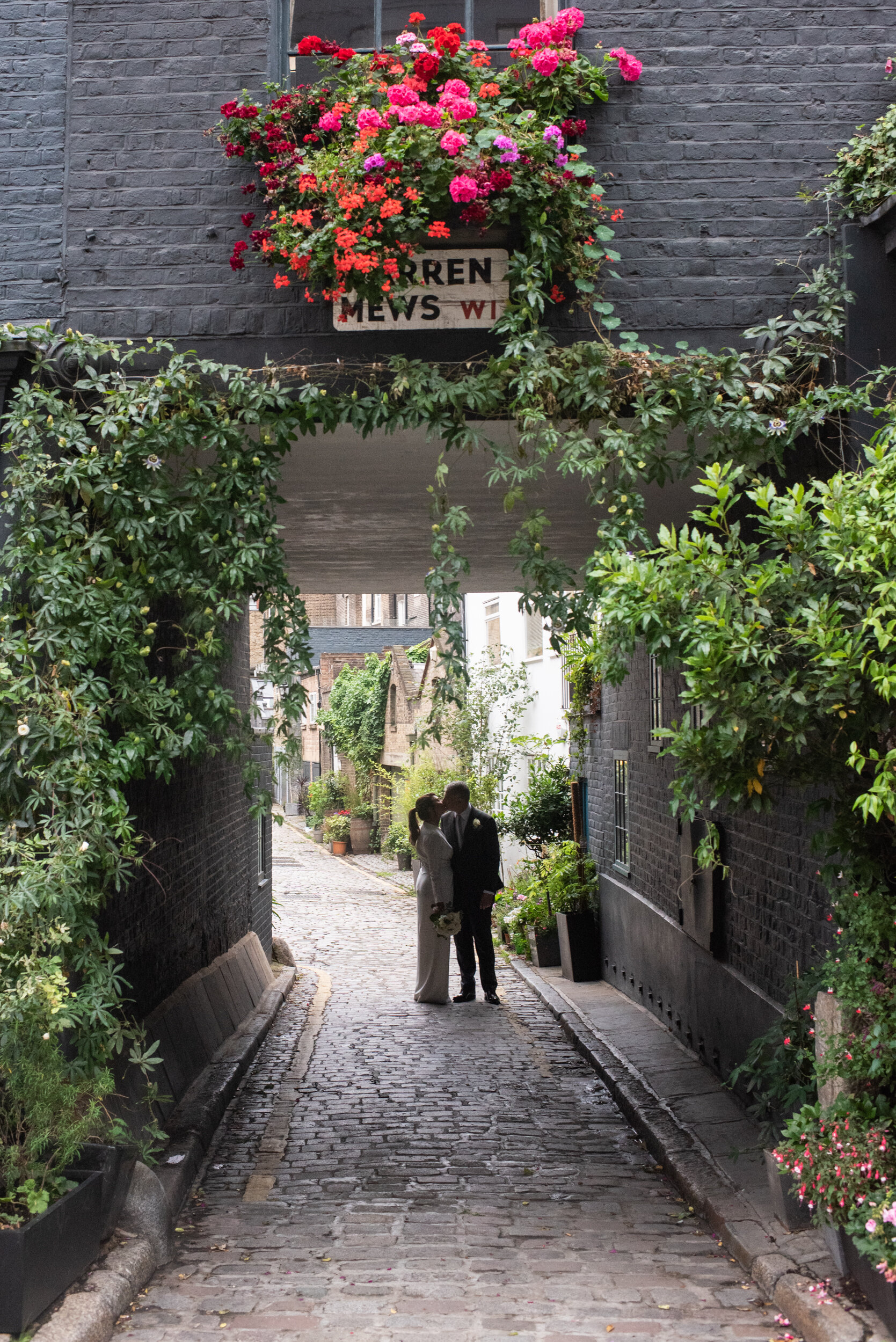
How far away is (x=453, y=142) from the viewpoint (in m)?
5.01

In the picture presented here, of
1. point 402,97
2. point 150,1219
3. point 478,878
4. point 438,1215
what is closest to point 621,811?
point 478,878

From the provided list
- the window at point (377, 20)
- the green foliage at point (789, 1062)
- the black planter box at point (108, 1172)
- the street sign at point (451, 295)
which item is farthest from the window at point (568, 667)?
the black planter box at point (108, 1172)

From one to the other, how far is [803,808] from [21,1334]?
4.26 metres

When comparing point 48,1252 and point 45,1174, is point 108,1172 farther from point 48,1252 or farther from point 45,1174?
point 48,1252

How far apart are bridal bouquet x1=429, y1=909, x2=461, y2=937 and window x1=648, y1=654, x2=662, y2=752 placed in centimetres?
243

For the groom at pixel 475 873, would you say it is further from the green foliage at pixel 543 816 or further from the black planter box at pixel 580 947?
the green foliage at pixel 543 816

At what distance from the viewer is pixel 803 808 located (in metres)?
6.21

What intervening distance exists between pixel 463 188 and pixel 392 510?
144 inches

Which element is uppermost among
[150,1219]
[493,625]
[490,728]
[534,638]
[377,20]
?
[377,20]

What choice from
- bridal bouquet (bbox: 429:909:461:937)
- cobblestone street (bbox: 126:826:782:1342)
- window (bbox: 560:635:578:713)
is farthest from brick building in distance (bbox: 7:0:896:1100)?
window (bbox: 560:635:578:713)

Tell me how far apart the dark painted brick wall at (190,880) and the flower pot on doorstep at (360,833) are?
18005mm

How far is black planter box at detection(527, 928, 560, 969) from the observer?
44.3 feet

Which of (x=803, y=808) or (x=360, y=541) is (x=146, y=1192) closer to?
(x=803, y=808)

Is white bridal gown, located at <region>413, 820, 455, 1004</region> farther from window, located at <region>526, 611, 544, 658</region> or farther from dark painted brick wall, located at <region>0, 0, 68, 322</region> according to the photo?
window, located at <region>526, 611, 544, 658</region>
